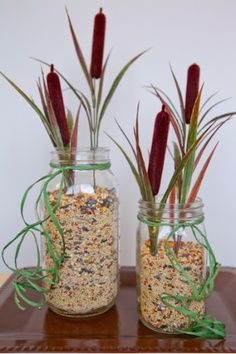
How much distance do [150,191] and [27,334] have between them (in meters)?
0.23

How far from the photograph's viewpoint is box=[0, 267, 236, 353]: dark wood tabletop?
409 millimetres

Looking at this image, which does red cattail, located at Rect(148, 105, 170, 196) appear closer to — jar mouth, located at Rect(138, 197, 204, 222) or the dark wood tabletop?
jar mouth, located at Rect(138, 197, 204, 222)

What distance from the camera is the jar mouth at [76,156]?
479 millimetres

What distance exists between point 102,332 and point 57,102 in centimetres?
29

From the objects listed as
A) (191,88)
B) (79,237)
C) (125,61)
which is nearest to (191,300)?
(79,237)

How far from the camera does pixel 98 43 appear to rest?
443 mm

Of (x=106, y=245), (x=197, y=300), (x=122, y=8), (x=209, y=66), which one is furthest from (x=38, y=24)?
(x=197, y=300)

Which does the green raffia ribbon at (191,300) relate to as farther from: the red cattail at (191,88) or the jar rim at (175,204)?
the red cattail at (191,88)

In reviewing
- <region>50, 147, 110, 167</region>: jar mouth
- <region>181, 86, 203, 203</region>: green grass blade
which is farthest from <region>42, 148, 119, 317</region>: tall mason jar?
<region>181, 86, 203, 203</region>: green grass blade

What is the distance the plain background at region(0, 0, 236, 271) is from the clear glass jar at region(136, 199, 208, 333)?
8.9 inches

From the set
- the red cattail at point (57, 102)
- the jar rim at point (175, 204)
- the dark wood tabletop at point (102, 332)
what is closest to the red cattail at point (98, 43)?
the red cattail at point (57, 102)

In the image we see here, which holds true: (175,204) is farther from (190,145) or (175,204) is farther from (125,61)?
(125,61)

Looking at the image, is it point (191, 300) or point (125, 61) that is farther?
point (125, 61)

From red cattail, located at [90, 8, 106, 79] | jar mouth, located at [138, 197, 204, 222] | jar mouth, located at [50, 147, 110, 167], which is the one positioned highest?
red cattail, located at [90, 8, 106, 79]
